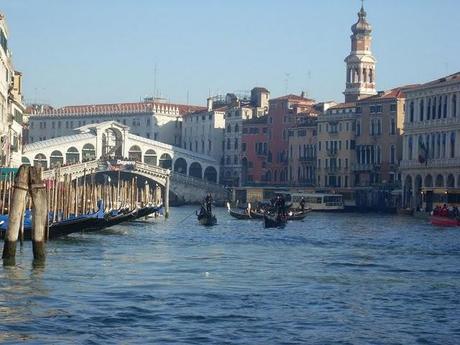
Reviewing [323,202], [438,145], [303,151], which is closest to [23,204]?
[438,145]

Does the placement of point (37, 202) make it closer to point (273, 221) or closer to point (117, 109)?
point (273, 221)

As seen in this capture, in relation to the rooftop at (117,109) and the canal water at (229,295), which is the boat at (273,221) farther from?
the rooftop at (117,109)

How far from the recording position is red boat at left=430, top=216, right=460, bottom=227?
43500 millimetres

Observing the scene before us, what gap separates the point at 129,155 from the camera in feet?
261

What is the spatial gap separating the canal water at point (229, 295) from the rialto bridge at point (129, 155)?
45.8m

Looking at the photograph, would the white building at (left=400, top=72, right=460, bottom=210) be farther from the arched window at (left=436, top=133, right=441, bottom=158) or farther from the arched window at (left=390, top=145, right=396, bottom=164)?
the arched window at (left=390, top=145, right=396, bottom=164)

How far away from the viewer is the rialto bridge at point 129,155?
7538 cm

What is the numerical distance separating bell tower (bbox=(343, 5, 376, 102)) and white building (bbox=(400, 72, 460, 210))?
596 inches

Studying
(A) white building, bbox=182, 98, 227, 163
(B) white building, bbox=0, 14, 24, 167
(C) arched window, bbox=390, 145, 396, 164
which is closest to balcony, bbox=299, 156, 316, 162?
(C) arched window, bbox=390, 145, 396, 164

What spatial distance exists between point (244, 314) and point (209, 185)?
6130cm

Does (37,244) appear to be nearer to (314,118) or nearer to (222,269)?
(222,269)

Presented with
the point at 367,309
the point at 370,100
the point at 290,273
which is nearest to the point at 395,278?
the point at 290,273

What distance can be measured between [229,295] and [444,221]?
2767 cm

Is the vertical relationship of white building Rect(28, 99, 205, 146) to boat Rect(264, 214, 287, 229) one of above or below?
above
